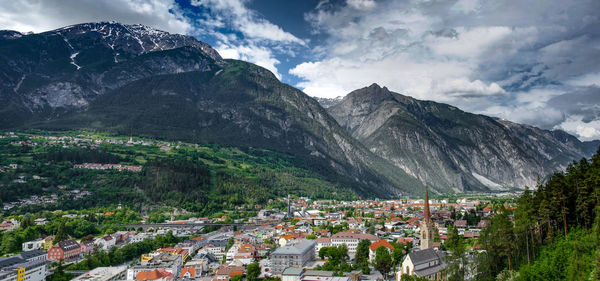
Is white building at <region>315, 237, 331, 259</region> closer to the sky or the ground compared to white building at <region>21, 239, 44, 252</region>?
closer to the sky

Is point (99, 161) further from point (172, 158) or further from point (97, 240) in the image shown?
point (97, 240)

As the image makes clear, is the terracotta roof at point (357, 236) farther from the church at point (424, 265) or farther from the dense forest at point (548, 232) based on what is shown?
the dense forest at point (548, 232)

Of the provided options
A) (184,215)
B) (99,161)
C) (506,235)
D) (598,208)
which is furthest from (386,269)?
(99,161)

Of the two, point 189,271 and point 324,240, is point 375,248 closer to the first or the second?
point 324,240

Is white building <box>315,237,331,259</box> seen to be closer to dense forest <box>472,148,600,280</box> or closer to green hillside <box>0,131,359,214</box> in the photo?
dense forest <box>472,148,600,280</box>

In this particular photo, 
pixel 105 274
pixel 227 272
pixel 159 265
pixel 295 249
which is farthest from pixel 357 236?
pixel 105 274

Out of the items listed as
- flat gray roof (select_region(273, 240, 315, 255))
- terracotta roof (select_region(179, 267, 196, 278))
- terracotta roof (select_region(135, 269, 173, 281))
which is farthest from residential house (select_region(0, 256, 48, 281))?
flat gray roof (select_region(273, 240, 315, 255))

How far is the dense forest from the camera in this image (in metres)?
38.2

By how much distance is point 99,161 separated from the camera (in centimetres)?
15625

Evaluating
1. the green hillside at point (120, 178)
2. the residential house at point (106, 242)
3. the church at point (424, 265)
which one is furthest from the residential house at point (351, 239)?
the green hillside at point (120, 178)

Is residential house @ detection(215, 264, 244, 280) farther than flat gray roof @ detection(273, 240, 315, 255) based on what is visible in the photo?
No

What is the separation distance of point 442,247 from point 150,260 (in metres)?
53.8

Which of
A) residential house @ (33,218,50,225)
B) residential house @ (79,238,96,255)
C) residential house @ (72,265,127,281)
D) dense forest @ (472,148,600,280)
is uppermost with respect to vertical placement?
dense forest @ (472,148,600,280)

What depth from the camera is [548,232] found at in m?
45.9
